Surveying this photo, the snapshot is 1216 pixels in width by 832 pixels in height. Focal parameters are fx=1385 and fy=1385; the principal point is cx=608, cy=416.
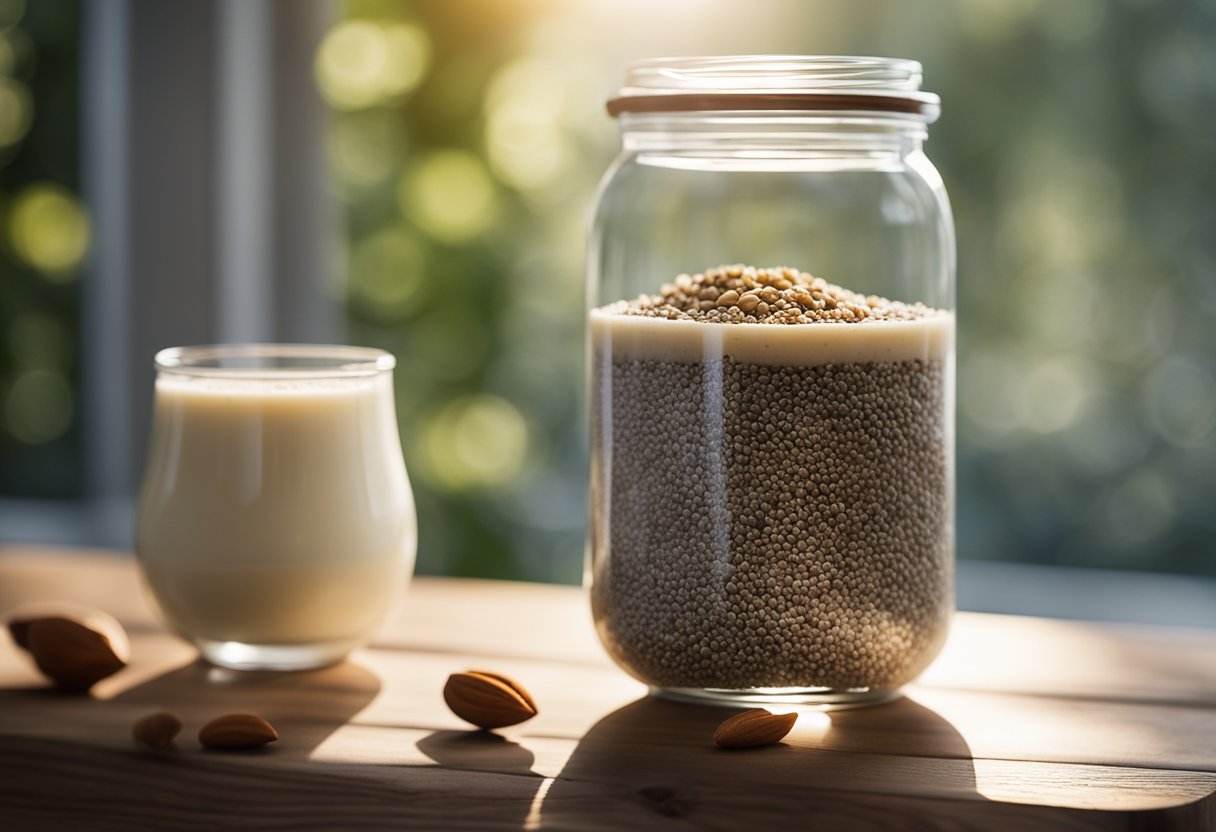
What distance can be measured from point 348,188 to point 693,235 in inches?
46.5

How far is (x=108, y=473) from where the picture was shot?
1938mm

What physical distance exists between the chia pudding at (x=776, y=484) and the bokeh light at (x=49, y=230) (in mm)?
1368

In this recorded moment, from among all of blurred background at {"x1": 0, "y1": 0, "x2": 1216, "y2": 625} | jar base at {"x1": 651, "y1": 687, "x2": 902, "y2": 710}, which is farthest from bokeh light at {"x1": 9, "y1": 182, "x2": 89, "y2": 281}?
jar base at {"x1": 651, "y1": 687, "x2": 902, "y2": 710}

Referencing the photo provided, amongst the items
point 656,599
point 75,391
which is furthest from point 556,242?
point 656,599

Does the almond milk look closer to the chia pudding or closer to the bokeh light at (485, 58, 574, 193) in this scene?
the chia pudding

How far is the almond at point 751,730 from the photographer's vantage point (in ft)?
2.41

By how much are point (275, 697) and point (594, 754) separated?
22 centimetres

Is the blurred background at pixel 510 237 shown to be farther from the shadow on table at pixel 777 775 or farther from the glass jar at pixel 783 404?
the shadow on table at pixel 777 775

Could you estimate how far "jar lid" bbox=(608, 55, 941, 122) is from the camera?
791 mm

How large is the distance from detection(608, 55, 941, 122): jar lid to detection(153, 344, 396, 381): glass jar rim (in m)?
0.25

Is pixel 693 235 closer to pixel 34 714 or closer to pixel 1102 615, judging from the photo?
pixel 34 714

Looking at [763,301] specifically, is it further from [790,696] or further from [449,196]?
[449,196]

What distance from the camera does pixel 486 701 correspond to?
773 mm

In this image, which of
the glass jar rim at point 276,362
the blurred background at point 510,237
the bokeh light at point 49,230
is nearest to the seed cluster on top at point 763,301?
the glass jar rim at point 276,362
